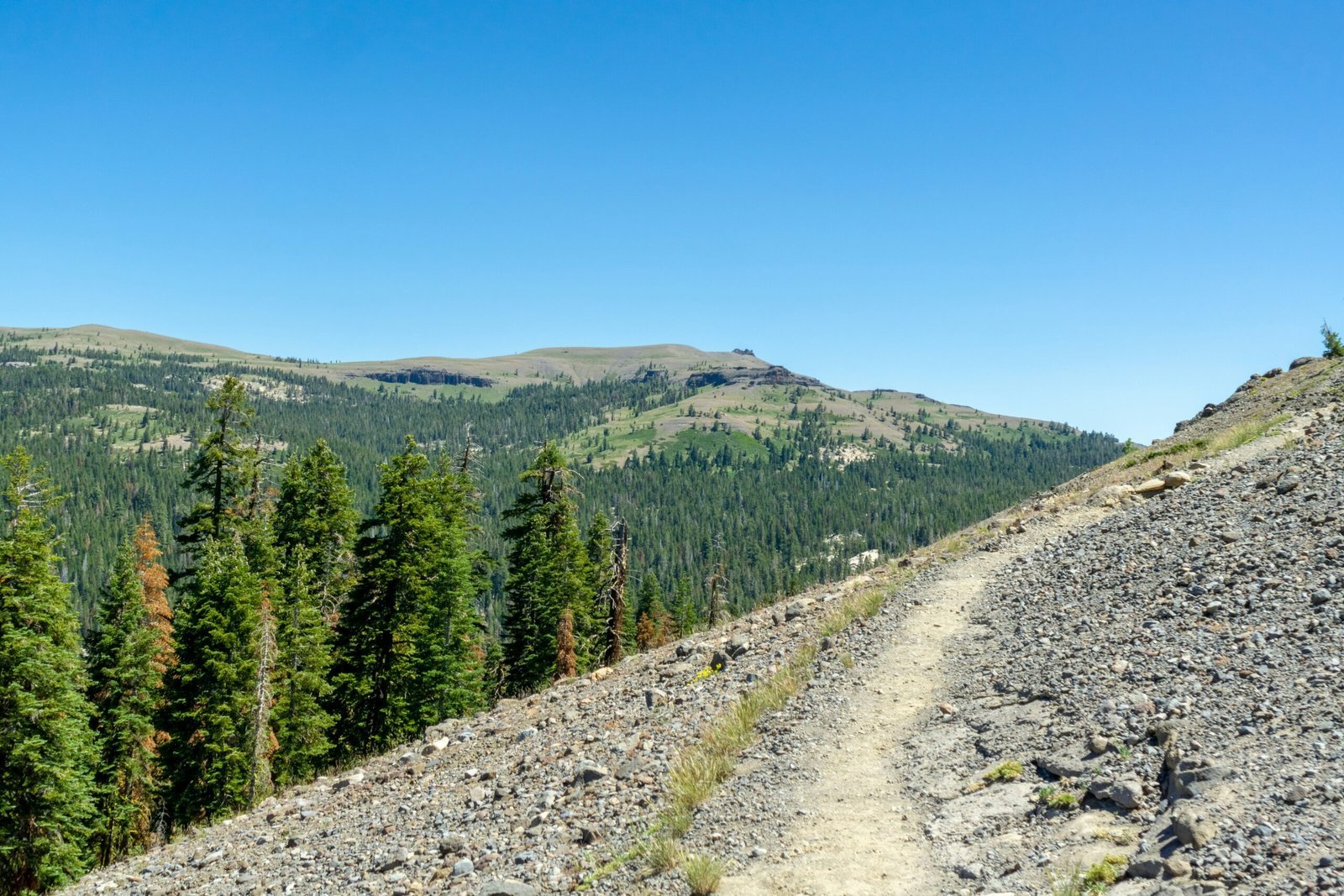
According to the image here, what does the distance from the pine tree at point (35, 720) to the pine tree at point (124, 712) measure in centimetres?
580

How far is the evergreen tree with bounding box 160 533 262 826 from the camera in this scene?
1000 inches

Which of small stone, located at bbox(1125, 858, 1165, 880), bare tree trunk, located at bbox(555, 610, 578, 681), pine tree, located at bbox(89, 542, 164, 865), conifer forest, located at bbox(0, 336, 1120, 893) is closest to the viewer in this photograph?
small stone, located at bbox(1125, 858, 1165, 880)

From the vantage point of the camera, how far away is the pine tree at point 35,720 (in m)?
20.8

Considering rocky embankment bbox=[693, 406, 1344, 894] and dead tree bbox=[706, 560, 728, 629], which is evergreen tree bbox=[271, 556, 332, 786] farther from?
dead tree bbox=[706, 560, 728, 629]

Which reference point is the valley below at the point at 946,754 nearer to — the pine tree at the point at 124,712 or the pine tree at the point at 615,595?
the pine tree at the point at 124,712

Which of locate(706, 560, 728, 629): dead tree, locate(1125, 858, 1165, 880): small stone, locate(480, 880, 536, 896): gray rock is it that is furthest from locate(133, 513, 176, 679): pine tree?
locate(1125, 858, 1165, 880): small stone

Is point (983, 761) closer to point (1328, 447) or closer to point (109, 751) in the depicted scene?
point (1328, 447)

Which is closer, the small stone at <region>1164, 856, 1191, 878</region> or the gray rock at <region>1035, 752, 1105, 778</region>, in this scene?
the small stone at <region>1164, 856, 1191, 878</region>

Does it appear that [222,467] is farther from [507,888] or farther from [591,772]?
[507,888]

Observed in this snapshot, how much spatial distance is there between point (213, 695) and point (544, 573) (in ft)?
50.7

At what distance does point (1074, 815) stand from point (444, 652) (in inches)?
1129

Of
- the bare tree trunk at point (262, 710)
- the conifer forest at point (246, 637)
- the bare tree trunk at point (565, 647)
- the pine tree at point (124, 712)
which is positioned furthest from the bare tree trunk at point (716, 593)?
the pine tree at point (124, 712)

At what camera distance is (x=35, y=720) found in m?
21.2

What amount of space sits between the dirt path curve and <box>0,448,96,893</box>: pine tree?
22338 millimetres
